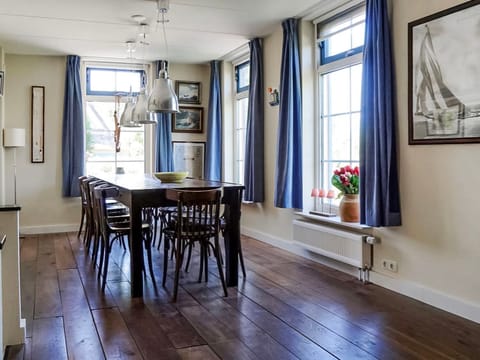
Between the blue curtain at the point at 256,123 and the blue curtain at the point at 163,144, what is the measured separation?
188 centimetres

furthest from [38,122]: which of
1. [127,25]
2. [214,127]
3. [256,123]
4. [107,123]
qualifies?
[256,123]

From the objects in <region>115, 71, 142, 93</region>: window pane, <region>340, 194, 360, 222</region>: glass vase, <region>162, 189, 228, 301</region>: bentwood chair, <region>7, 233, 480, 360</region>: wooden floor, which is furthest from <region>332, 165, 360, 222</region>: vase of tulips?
<region>115, 71, 142, 93</region>: window pane

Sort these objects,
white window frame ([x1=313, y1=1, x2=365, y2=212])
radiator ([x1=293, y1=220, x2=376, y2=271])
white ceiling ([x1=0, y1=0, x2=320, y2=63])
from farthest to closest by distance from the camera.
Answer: white window frame ([x1=313, y1=1, x2=365, y2=212]) < white ceiling ([x1=0, y1=0, x2=320, y2=63]) < radiator ([x1=293, y1=220, x2=376, y2=271])

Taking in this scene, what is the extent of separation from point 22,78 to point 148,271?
415 cm

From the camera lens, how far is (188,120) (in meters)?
8.05

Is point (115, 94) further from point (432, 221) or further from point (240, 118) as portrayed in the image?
point (432, 221)

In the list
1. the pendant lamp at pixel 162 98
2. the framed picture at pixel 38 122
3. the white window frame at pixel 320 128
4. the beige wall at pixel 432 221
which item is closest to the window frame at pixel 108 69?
the framed picture at pixel 38 122

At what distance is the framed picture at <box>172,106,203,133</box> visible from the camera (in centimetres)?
795

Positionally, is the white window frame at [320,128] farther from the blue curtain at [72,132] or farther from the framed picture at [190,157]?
the blue curtain at [72,132]

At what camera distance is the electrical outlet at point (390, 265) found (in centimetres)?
393

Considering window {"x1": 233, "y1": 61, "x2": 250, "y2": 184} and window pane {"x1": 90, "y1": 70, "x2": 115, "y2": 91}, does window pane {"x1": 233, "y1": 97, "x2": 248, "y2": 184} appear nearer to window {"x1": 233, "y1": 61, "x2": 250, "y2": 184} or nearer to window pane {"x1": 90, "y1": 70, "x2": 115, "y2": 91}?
window {"x1": 233, "y1": 61, "x2": 250, "y2": 184}

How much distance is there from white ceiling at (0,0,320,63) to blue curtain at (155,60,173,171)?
1027mm

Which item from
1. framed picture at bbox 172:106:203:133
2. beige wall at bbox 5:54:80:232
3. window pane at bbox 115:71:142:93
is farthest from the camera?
framed picture at bbox 172:106:203:133

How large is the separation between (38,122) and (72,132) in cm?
54
